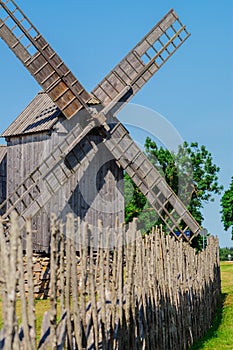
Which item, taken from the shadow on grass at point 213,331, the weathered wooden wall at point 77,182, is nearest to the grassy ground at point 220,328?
the shadow on grass at point 213,331

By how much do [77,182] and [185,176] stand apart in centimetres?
1744

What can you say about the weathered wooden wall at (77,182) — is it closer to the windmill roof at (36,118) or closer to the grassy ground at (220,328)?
the windmill roof at (36,118)

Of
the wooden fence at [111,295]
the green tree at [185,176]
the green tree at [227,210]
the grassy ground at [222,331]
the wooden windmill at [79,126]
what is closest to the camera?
the wooden fence at [111,295]

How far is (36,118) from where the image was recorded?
17516mm

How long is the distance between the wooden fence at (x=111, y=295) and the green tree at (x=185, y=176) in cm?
1914

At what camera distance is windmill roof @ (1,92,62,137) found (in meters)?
16.6

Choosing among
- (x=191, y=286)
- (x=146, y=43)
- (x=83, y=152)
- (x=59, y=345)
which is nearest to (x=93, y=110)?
(x=83, y=152)

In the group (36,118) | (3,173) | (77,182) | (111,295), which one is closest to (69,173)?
(77,182)

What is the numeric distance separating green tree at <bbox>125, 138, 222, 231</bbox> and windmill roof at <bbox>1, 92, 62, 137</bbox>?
12632mm

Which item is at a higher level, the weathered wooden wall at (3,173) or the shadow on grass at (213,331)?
the weathered wooden wall at (3,173)

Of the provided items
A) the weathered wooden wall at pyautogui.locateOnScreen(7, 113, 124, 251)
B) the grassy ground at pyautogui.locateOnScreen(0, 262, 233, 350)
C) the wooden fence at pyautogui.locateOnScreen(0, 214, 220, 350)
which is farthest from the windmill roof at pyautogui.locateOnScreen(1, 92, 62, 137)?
the wooden fence at pyautogui.locateOnScreen(0, 214, 220, 350)

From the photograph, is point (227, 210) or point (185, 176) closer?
point (185, 176)

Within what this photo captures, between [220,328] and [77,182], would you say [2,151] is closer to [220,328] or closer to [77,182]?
[77,182]

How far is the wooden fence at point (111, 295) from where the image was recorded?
4.39 m
